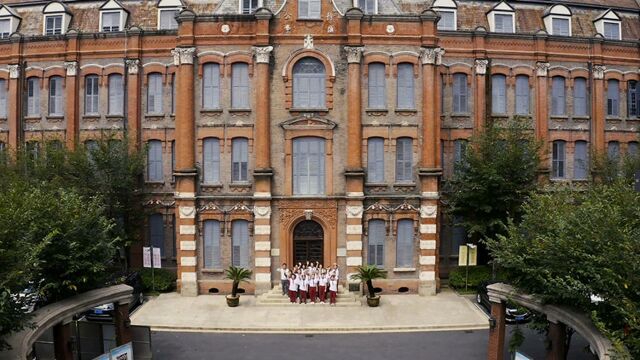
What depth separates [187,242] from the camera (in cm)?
2755

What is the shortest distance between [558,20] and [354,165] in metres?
17.6

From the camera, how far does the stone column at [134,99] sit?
103ft

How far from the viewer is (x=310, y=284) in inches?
1023

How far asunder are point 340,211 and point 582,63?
60.2 feet

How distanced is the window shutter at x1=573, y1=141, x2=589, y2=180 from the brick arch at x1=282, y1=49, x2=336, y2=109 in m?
16.6

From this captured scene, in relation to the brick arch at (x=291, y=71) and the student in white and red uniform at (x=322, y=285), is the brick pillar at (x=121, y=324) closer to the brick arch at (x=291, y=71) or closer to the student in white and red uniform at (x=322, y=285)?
the student in white and red uniform at (x=322, y=285)

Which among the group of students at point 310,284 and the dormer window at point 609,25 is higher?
the dormer window at point 609,25

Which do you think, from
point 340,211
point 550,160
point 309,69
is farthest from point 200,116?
point 550,160

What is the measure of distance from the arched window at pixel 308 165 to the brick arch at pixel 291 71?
6.37 ft

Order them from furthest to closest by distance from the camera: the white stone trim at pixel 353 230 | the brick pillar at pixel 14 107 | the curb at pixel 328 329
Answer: the brick pillar at pixel 14 107
the white stone trim at pixel 353 230
the curb at pixel 328 329

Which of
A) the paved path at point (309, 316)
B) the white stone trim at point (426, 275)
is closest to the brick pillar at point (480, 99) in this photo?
the white stone trim at point (426, 275)

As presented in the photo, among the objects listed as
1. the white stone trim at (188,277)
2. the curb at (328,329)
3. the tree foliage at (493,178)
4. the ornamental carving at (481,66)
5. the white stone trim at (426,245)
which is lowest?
the curb at (328,329)

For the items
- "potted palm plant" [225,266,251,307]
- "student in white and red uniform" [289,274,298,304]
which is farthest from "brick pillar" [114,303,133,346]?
"student in white and red uniform" [289,274,298,304]

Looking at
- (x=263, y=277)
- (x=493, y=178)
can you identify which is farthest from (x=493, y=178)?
(x=263, y=277)
